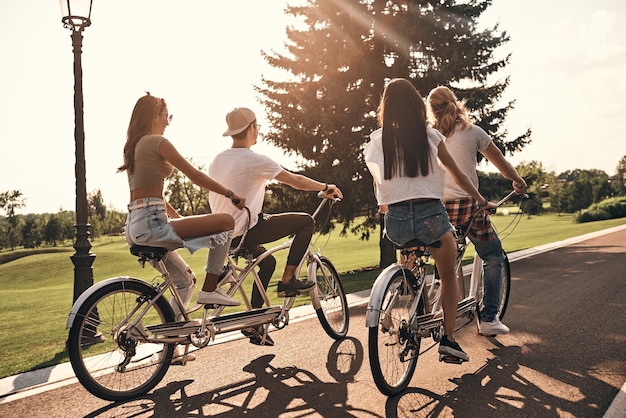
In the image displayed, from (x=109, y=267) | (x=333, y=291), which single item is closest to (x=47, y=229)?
(x=109, y=267)

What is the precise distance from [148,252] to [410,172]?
1976mm

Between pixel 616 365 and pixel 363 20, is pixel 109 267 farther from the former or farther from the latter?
pixel 616 365

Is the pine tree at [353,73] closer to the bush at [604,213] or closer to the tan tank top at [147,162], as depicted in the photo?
the tan tank top at [147,162]

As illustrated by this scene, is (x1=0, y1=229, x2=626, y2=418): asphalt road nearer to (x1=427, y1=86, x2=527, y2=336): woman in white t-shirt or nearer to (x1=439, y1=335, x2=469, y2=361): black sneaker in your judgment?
(x1=439, y1=335, x2=469, y2=361): black sneaker

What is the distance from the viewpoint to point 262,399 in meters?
4.38

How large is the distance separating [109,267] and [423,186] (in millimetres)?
30881

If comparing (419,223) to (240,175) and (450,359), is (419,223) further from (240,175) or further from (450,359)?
(240,175)

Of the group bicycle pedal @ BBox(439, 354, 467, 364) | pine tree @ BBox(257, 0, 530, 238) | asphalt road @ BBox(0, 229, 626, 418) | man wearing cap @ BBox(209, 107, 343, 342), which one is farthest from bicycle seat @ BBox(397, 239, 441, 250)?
pine tree @ BBox(257, 0, 530, 238)

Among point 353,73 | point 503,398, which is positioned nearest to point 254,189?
point 503,398

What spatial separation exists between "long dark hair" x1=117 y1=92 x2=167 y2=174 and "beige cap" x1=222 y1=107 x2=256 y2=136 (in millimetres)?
689

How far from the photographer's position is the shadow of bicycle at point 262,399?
411 centimetres

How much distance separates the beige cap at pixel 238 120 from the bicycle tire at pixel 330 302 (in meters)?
1.67

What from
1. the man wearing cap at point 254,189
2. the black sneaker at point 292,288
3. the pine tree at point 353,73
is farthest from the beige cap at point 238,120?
the pine tree at point 353,73

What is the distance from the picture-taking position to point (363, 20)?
59.5 ft
